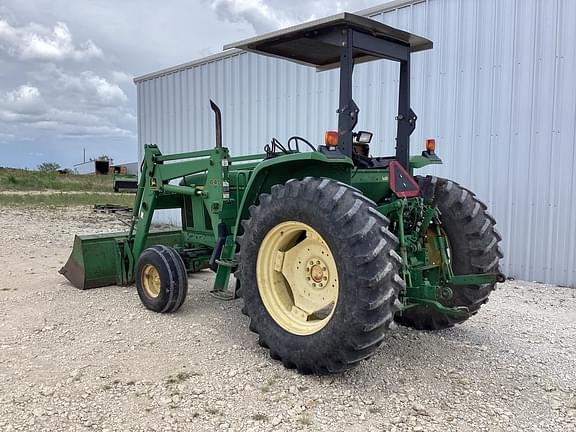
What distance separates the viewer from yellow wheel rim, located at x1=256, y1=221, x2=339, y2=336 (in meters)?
3.74

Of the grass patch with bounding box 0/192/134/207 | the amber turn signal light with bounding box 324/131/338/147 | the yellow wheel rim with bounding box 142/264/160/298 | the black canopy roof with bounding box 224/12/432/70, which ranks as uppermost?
the black canopy roof with bounding box 224/12/432/70

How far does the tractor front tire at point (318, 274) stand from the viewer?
322cm

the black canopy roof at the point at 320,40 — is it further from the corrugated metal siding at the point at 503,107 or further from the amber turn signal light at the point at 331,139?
the corrugated metal siding at the point at 503,107

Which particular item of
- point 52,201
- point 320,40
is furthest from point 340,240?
point 52,201

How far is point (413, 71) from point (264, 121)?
3227 millimetres

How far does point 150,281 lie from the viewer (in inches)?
207

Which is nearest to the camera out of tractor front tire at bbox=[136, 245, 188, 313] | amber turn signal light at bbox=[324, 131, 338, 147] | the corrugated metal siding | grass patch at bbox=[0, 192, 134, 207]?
amber turn signal light at bbox=[324, 131, 338, 147]

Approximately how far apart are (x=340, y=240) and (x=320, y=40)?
1.73 m

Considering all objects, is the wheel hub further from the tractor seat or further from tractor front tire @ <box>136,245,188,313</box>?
tractor front tire @ <box>136,245,188,313</box>

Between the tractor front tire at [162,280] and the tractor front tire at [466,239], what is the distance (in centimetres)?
232

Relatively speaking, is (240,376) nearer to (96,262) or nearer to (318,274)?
(318,274)

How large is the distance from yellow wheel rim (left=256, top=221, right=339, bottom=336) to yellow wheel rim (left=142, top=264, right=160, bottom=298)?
171 centimetres

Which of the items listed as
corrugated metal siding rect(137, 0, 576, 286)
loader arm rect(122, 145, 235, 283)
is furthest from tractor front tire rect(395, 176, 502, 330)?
corrugated metal siding rect(137, 0, 576, 286)

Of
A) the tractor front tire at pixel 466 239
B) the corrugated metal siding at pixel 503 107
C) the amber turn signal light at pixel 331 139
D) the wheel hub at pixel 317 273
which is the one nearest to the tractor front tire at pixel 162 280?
the wheel hub at pixel 317 273
